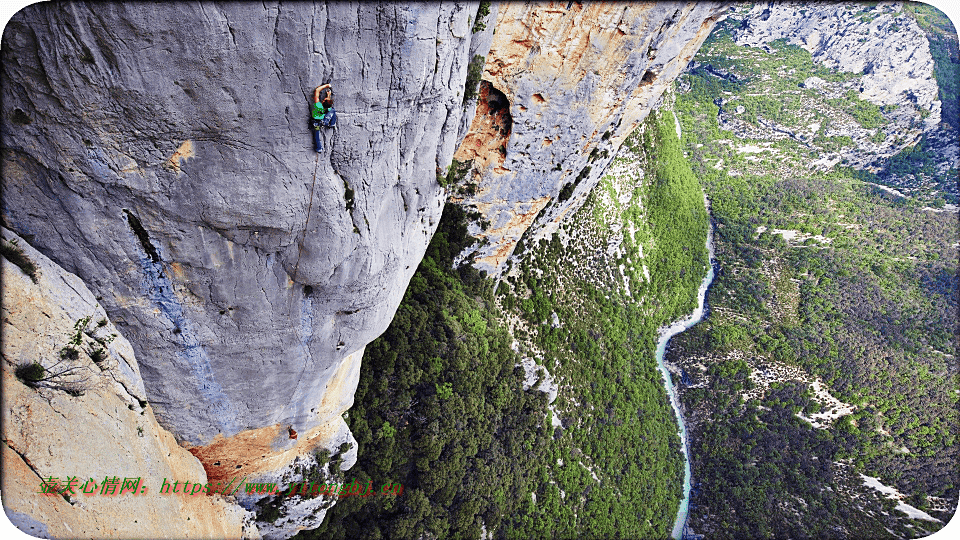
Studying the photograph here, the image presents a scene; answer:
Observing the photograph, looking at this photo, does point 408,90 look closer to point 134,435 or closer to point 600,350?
point 134,435

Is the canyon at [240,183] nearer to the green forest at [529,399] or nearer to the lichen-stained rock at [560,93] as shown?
the lichen-stained rock at [560,93]

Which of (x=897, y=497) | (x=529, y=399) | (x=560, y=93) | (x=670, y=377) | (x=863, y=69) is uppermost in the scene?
(x=863, y=69)

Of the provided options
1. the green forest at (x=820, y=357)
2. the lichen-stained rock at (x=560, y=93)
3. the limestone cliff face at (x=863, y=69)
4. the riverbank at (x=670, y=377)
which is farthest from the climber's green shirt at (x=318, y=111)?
the limestone cliff face at (x=863, y=69)

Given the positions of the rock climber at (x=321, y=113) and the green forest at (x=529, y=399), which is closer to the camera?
the rock climber at (x=321, y=113)

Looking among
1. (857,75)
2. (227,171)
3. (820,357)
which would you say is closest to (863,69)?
(857,75)

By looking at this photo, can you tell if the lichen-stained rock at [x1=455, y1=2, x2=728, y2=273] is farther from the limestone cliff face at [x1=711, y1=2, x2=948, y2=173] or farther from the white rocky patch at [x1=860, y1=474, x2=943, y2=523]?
the limestone cliff face at [x1=711, y1=2, x2=948, y2=173]

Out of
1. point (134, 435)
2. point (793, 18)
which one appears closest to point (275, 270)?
point (134, 435)

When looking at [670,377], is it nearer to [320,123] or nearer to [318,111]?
[320,123]
